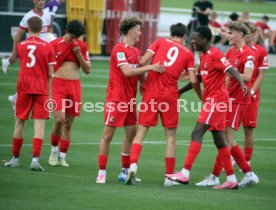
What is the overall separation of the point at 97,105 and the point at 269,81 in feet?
31.8

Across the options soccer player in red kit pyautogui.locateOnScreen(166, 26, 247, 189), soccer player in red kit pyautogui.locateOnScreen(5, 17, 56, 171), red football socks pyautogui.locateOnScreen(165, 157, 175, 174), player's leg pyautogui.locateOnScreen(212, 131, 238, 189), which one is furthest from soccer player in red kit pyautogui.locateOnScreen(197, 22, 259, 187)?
soccer player in red kit pyautogui.locateOnScreen(5, 17, 56, 171)

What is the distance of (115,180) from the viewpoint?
42.5 feet

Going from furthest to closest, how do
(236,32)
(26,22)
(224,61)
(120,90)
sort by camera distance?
(26,22), (236,32), (120,90), (224,61)

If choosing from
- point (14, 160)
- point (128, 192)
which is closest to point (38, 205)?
point (128, 192)

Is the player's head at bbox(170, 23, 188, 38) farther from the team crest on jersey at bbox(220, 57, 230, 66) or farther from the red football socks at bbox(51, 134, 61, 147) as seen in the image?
the red football socks at bbox(51, 134, 61, 147)

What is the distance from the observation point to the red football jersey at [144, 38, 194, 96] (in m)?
12.6

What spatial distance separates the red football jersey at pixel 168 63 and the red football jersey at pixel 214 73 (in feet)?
0.76

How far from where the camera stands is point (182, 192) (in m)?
12.1

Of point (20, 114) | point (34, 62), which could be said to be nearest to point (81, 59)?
point (34, 62)

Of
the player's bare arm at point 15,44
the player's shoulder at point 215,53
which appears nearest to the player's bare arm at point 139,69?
the player's shoulder at point 215,53

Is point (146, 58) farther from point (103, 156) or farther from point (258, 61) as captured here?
point (258, 61)

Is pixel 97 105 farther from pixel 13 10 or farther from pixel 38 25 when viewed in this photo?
pixel 13 10

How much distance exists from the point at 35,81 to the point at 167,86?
7.05 ft

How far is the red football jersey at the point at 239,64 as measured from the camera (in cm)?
1330
